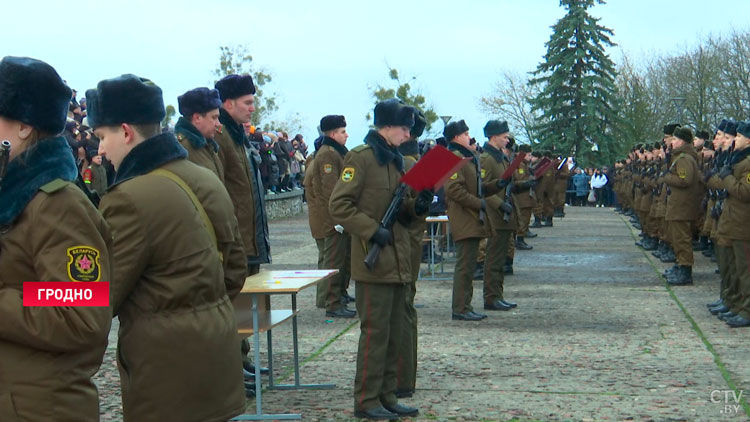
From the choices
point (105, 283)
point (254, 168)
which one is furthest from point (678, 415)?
point (105, 283)

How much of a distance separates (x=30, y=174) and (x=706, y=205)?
1186 cm

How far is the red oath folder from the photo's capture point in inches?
247

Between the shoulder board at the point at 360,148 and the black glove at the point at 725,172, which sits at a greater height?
the shoulder board at the point at 360,148

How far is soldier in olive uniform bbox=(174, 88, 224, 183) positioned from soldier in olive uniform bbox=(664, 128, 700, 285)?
887 centimetres

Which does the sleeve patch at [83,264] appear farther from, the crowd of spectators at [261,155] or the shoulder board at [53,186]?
the crowd of spectators at [261,155]

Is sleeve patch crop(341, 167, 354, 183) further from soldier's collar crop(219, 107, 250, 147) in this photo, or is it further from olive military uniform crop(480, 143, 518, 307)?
olive military uniform crop(480, 143, 518, 307)

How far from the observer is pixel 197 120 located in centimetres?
629

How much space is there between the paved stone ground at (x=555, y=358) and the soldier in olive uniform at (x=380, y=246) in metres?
0.31

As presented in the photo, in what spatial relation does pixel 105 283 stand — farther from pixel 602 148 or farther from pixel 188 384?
pixel 602 148

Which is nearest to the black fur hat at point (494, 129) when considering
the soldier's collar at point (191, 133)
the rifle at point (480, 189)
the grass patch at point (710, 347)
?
the rifle at point (480, 189)

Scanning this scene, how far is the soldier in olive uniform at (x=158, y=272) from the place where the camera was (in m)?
3.41

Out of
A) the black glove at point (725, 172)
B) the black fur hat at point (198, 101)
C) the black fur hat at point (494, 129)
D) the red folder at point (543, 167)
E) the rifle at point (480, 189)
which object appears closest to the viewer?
the black fur hat at point (198, 101)

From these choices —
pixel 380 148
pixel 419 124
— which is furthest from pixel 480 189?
pixel 380 148

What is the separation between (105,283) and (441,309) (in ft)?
29.3
